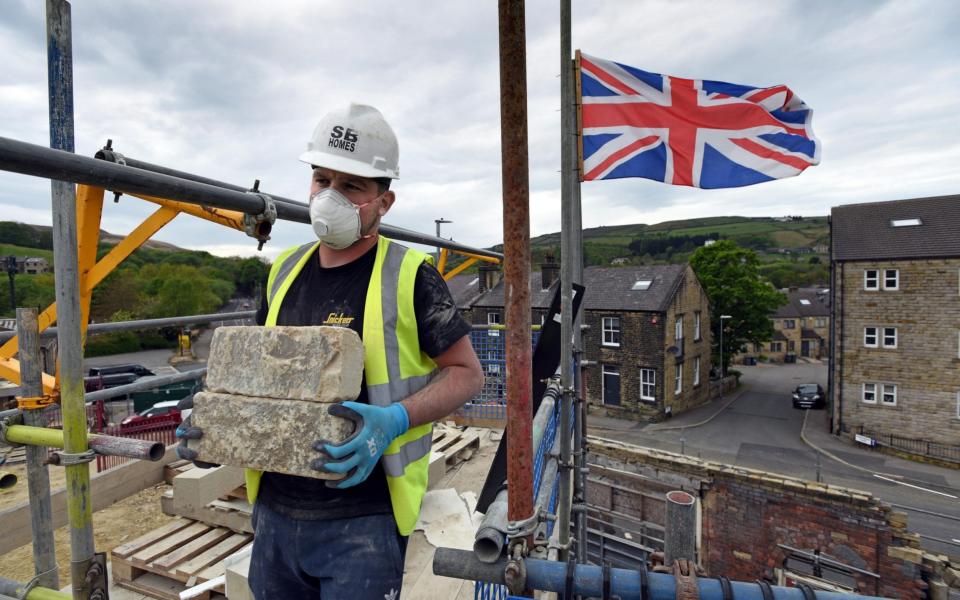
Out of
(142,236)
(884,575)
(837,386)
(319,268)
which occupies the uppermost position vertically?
(142,236)

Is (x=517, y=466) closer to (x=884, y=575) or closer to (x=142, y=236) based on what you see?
(x=142, y=236)

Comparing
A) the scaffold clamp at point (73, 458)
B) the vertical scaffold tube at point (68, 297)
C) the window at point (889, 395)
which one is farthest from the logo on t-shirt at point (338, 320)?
the window at point (889, 395)

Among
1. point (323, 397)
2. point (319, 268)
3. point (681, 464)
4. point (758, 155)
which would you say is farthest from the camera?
point (681, 464)

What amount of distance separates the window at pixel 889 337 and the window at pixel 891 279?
196cm

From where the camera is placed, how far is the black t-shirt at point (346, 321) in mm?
1744

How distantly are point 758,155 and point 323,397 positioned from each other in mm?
4673

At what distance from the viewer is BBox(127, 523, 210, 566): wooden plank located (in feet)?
13.6

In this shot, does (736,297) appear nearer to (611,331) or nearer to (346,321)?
(611,331)

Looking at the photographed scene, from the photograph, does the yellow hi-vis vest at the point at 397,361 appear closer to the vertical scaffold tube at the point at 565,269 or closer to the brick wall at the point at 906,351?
the vertical scaffold tube at the point at 565,269

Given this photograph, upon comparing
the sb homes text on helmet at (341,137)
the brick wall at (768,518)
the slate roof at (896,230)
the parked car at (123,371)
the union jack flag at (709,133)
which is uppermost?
the slate roof at (896,230)

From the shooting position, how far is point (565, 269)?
298cm

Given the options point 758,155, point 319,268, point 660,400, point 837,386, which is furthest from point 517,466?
point 837,386

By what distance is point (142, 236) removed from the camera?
3.72 metres

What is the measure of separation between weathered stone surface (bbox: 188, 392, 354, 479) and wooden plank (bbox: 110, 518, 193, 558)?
3.54 meters
